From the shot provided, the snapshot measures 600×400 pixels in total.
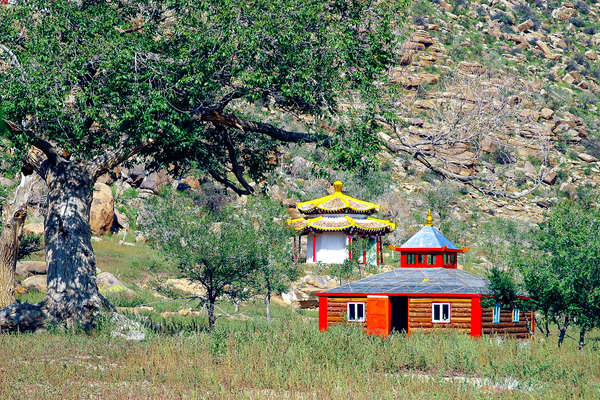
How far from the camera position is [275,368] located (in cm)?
1226

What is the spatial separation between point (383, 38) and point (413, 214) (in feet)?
221

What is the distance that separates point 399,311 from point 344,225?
27.1 meters

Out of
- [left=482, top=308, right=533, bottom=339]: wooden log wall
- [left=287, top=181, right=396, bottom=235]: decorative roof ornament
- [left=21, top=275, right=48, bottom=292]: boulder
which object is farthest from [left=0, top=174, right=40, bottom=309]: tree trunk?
[left=287, top=181, right=396, bottom=235]: decorative roof ornament

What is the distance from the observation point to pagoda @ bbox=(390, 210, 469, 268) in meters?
33.6

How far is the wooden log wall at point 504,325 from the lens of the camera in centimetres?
2966

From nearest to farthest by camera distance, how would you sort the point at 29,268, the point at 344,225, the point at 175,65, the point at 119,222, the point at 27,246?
the point at 175,65
the point at 27,246
the point at 29,268
the point at 119,222
the point at 344,225

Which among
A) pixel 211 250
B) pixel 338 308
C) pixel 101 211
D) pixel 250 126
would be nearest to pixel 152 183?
pixel 101 211

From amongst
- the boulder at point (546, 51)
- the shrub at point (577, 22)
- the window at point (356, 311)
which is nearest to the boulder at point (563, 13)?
the shrub at point (577, 22)

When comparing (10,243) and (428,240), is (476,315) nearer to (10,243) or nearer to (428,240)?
(428,240)

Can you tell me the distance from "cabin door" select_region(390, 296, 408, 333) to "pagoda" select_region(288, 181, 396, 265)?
81.6 ft

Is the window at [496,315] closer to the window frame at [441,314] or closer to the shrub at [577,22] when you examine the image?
the window frame at [441,314]

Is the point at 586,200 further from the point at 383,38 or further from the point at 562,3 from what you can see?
the point at 562,3

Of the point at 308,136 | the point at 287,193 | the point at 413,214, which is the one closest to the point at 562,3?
the point at 413,214

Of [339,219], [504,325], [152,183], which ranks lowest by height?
[504,325]
